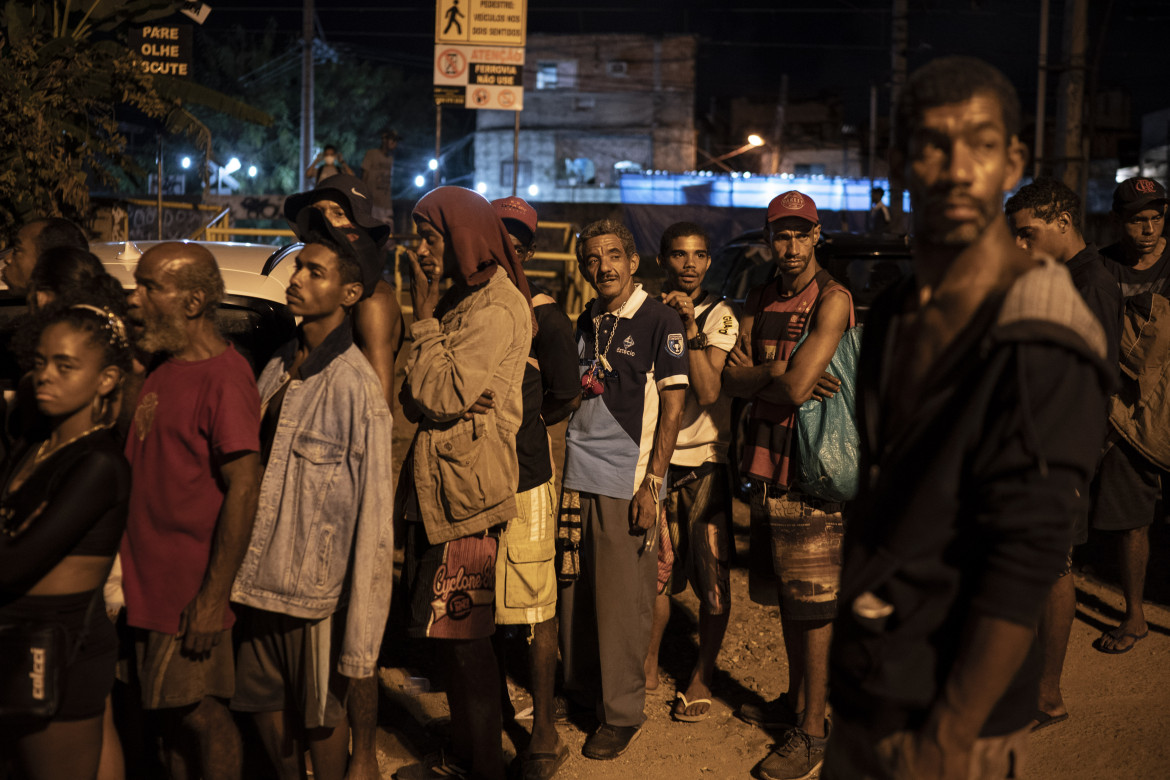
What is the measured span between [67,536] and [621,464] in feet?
7.25

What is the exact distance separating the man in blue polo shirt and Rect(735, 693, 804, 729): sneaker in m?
0.64

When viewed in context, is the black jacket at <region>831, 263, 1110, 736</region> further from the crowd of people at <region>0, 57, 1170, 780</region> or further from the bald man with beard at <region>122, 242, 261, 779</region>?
the bald man with beard at <region>122, 242, 261, 779</region>

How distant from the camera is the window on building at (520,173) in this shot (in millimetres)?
44906

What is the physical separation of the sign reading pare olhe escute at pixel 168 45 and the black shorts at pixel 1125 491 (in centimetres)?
1396

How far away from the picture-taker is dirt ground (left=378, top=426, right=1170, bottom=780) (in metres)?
4.12

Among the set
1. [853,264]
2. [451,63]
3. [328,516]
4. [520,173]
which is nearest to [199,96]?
[451,63]

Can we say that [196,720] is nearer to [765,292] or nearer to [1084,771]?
[765,292]

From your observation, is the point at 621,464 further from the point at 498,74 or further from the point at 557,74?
the point at 557,74

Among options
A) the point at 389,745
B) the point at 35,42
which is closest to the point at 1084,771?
the point at 389,745

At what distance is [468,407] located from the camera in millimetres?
3422

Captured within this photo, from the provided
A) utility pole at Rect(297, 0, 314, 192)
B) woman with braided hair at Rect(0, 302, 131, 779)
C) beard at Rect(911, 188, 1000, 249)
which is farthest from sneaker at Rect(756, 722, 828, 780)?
utility pole at Rect(297, 0, 314, 192)

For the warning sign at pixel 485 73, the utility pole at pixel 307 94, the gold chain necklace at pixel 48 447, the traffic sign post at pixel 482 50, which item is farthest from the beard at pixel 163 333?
the utility pole at pixel 307 94

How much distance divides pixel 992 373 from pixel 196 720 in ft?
8.81

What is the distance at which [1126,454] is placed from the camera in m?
5.29
